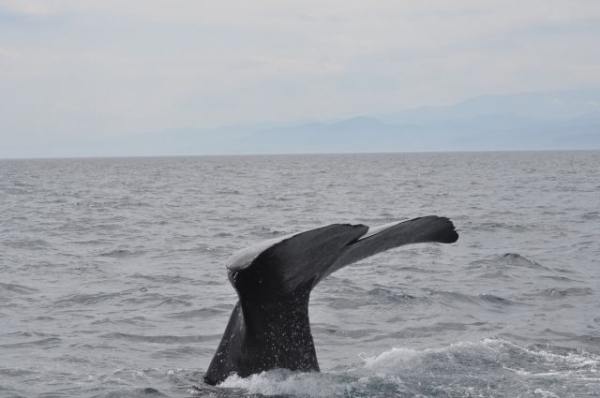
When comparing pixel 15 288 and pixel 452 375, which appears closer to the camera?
pixel 452 375

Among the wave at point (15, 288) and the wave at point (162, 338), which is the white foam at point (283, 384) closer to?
the wave at point (162, 338)

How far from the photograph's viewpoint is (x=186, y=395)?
20.2 feet

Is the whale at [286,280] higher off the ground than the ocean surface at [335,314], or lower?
higher

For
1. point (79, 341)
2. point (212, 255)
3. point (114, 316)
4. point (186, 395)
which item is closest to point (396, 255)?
point (212, 255)

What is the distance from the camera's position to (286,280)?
508cm

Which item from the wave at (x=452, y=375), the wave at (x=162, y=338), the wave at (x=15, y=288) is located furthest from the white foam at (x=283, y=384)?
the wave at (x=15, y=288)

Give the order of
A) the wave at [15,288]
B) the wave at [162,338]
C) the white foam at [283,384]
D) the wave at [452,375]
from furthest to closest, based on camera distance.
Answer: the wave at [15,288], the wave at [162,338], the wave at [452,375], the white foam at [283,384]

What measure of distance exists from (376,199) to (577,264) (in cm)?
2128

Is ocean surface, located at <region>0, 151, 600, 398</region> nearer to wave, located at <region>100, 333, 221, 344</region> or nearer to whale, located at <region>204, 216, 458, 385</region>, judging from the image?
wave, located at <region>100, 333, 221, 344</region>

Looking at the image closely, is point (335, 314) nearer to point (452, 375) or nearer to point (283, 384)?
point (452, 375)

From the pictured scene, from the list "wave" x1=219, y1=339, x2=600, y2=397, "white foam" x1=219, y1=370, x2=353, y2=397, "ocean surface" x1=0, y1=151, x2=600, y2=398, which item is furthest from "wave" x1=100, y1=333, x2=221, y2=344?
"white foam" x1=219, y1=370, x2=353, y2=397

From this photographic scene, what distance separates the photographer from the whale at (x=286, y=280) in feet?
15.7

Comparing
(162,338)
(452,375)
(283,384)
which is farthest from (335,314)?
(283,384)

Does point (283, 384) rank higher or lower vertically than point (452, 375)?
higher
